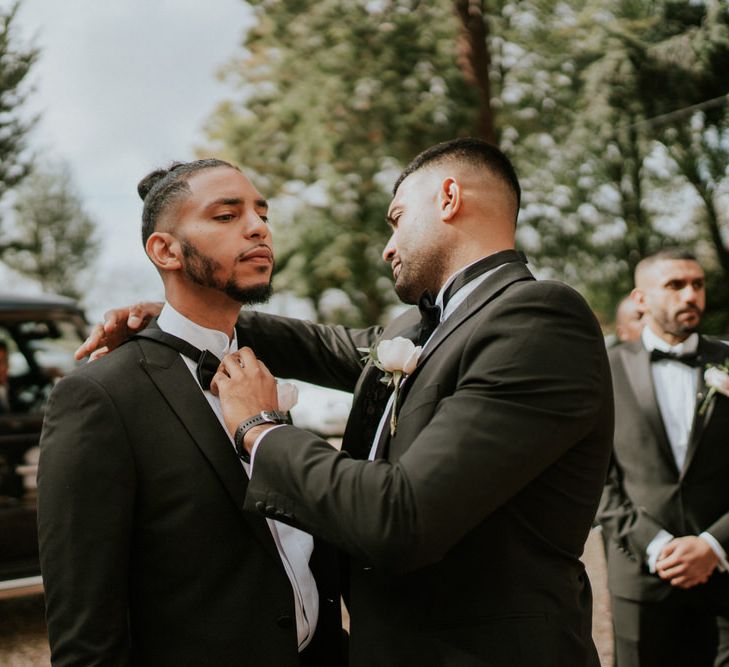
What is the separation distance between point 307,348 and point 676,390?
6.96 feet

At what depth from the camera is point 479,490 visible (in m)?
1.82

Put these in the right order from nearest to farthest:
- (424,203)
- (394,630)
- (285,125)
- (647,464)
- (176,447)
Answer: (394,630) < (176,447) < (424,203) < (647,464) < (285,125)

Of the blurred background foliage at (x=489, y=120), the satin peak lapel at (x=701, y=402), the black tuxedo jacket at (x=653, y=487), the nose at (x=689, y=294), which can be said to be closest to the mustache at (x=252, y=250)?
the black tuxedo jacket at (x=653, y=487)

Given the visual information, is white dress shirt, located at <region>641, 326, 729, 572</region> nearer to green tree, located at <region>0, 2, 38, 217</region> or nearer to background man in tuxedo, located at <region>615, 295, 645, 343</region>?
background man in tuxedo, located at <region>615, 295, 645, 343</region>

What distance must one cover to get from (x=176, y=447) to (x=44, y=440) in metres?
0.36

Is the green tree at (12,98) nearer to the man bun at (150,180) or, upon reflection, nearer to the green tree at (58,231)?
the man bun at (150,180)

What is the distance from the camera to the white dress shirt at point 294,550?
234 centimetres

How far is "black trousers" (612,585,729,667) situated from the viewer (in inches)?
151

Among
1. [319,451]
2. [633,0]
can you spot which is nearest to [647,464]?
[319,451]

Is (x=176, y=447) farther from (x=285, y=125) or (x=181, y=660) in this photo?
(x=285, y=125)

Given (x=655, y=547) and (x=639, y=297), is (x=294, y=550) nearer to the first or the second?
(x=655, y=547)

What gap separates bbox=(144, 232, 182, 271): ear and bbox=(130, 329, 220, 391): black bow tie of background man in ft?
0.71

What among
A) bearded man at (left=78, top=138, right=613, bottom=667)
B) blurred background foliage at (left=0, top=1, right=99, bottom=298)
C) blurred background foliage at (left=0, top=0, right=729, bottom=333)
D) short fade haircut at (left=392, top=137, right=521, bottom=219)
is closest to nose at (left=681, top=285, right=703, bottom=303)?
short fade haircut at (left=392, top=137, right=521, bottom=219)

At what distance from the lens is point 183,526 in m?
2.16
